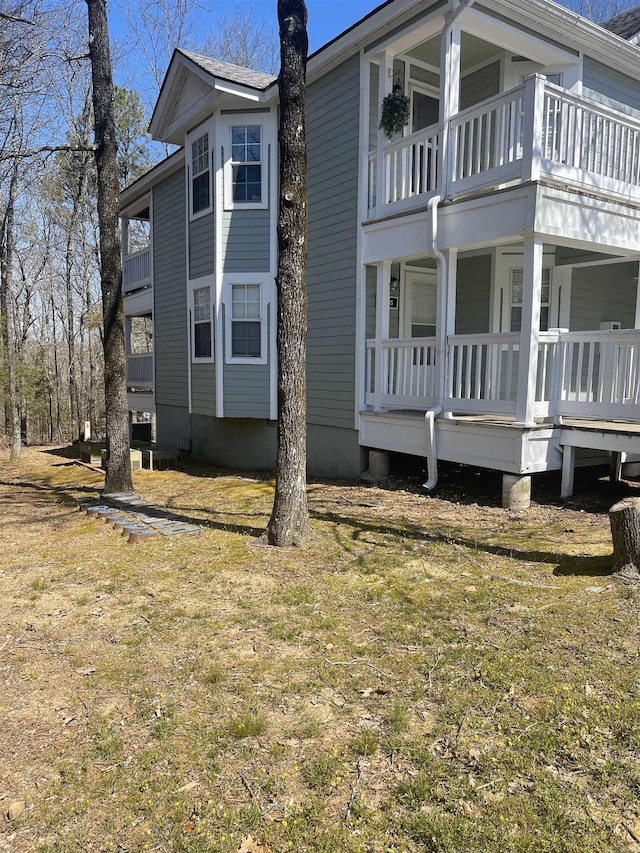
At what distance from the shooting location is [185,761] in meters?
2.62

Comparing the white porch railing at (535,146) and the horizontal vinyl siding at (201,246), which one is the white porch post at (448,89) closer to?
the white porch railing at (535,146)

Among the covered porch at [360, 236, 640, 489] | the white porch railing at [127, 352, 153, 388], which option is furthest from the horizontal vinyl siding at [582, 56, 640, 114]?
the white porch railing at [127, 352, 153, 388]

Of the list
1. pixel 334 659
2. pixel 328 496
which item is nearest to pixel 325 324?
pixel 328 496

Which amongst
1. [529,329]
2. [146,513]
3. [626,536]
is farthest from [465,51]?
[146,513]

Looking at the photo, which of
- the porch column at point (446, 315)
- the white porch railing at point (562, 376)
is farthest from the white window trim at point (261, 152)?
the white porch railing at point (562, 376)

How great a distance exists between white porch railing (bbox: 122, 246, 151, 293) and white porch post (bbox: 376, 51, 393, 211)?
8.80m

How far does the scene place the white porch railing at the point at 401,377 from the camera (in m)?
8.30

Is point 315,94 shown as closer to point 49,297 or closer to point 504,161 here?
point 504,161

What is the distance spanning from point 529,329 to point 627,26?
27.3 feet

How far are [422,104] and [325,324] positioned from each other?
4135 mm


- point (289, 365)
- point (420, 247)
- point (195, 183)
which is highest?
point (195, 183)

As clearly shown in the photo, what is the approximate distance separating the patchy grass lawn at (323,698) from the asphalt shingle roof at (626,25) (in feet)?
32.4

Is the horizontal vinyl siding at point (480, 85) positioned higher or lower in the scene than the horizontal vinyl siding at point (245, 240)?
higher

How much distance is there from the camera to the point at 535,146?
6.61 metres
